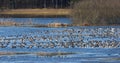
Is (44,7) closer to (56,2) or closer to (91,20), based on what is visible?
(56,2)

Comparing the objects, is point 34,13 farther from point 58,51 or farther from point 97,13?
point 58,51

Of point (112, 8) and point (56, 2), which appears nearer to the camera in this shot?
point (112, 8)

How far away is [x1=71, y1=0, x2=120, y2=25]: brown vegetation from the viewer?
181ft

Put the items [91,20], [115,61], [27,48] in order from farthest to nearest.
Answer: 1. [91,20]
2. [27,48]
3. [115,61]

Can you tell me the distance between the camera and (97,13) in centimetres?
5481

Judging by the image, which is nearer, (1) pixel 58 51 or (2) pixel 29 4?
(1) pixel 58 51

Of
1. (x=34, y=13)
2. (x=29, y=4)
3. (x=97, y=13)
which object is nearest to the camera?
(x=97, y=13)

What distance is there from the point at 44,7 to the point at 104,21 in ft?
129

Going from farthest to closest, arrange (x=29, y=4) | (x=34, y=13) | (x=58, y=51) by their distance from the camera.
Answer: (x=29, y=4), (x=34, y=13), (x=58, y=51)

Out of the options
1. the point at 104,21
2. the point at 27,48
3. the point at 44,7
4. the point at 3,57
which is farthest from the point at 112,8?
the point at 44,7

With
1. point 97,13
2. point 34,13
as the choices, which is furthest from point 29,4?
point 97,13

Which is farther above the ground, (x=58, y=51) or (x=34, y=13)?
(x=58, y=51)

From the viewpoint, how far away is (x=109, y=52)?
29703 millimetres

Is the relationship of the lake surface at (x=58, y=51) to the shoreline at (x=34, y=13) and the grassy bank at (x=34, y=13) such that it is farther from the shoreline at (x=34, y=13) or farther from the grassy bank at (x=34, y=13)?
the grassy bank at (x=34, y=13)
